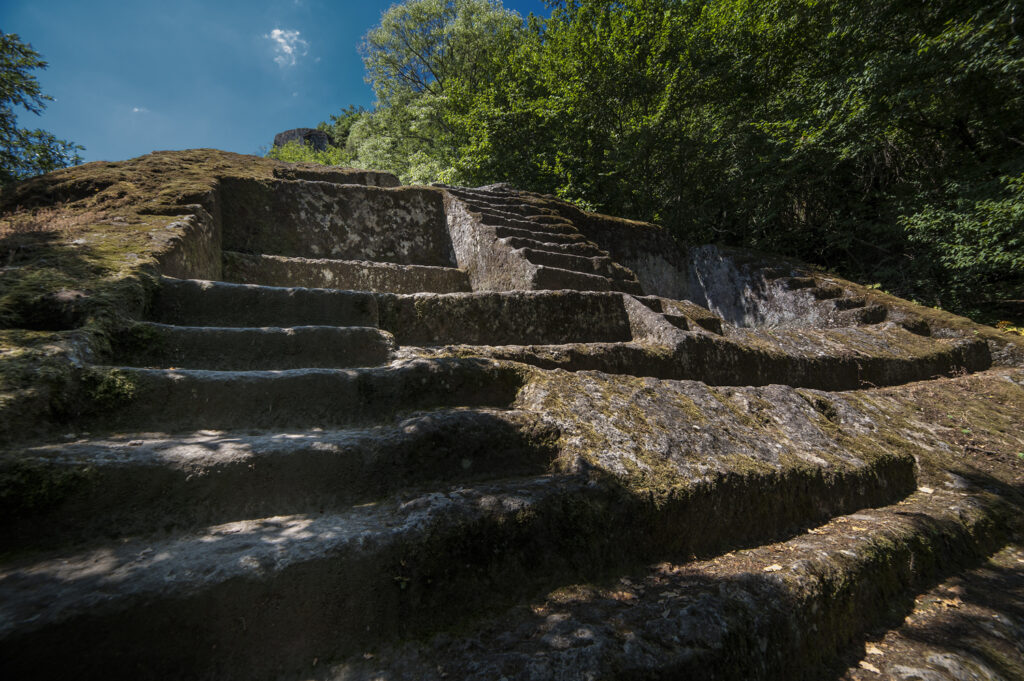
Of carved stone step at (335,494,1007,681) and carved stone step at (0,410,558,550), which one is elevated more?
carved stone step at (0,410,558,550)

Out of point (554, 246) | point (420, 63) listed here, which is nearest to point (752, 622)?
point (554, 246)

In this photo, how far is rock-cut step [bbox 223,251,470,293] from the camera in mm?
4086

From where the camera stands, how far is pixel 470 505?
1.51 metres

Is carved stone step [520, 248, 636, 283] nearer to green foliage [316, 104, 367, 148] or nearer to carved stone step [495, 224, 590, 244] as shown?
carved stone step [495, 224, 590, 244]

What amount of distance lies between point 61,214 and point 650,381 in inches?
191

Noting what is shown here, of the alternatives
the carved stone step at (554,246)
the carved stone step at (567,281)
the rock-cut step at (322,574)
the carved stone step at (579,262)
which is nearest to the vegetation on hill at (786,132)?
the carved stone step at (554,246)

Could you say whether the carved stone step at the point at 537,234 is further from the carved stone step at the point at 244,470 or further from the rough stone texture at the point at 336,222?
the carved stone step at the point at 244,470

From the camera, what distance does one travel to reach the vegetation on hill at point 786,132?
7.89 m

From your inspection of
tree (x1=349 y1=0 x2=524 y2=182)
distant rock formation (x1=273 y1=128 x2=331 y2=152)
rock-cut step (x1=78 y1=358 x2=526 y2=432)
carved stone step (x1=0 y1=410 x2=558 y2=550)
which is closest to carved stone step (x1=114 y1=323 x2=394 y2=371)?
rock-cut step (x1=78 y1=358 x2=526 y2=432)

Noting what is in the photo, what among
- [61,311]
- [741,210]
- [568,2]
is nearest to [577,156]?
[741,210]

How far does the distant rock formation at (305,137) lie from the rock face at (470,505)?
107ft

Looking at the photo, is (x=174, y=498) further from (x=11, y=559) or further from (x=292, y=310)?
(x=292, y=310)

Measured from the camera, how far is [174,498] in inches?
56.3

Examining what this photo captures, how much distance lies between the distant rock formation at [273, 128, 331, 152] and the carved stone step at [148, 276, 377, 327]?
3308 cm
